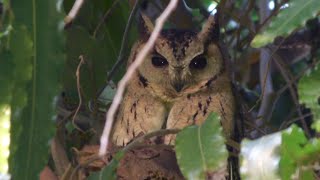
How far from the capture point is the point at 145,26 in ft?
6.63

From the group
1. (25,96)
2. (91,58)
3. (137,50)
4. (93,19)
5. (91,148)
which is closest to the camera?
(25,96)

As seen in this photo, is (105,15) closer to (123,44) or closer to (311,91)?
(123,44)

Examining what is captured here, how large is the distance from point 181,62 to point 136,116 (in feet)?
0.66

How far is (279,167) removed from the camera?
37.3 inches

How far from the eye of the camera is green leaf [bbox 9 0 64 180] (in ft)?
3.54

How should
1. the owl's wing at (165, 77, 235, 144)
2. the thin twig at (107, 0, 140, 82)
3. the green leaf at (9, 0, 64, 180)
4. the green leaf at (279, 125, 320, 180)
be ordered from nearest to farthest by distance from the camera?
the green leaf at (279, 125, 320, 180) < the green leaf at (9, 0, 64, 180) < the thin twig at (107, 0, 140, 82) < the owl's wing at (165, 77, 235, 144)

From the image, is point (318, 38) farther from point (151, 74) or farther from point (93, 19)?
point (93, 19)

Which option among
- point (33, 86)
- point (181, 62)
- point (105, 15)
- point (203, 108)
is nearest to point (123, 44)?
point (105, 15)

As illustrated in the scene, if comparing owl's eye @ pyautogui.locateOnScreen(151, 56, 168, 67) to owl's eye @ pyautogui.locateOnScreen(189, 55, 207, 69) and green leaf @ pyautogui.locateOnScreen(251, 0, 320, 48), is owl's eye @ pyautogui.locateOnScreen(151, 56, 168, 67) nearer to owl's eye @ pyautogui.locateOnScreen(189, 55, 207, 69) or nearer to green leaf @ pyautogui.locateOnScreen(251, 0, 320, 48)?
owl's eye @ pyautogui.locateOnScreen(189, 55, 207, 69)

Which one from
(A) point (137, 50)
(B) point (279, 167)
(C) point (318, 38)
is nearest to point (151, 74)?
(A) point (137, 50)

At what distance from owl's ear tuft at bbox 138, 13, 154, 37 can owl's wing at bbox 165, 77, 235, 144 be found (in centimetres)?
23

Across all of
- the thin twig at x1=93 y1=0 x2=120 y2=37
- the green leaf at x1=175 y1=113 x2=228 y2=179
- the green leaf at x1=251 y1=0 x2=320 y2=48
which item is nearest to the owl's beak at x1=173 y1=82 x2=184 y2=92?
the thin twig at x1=93 y1=0 x2=120 y2=37

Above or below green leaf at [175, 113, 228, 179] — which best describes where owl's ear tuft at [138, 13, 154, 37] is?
above

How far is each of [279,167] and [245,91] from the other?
168cm
